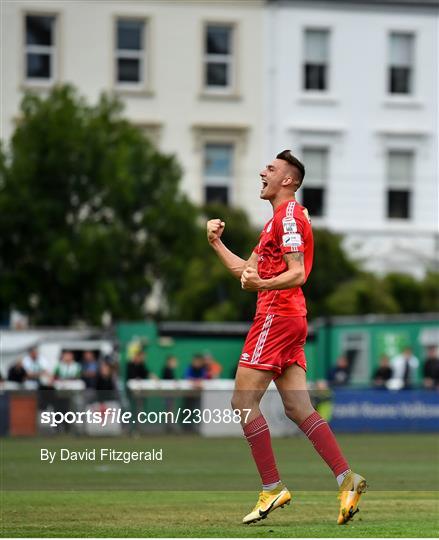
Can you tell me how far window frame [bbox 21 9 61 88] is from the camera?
52.5 m

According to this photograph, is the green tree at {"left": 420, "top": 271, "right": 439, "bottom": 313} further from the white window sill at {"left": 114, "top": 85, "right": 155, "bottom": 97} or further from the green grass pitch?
the green grass pitch

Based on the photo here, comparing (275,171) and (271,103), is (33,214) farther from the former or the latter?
(275,171)

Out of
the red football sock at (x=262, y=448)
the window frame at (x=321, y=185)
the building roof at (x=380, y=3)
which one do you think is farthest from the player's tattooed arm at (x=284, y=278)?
the building roof at (x=380, y=3)

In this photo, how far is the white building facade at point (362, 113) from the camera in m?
54.8

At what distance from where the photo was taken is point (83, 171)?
1614 inches

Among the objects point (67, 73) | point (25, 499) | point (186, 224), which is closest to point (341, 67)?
point (67, 73)

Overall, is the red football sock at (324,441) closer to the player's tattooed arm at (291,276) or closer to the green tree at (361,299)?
the player's tattooed arm at (291,276)

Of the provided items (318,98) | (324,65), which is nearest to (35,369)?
(318,98)

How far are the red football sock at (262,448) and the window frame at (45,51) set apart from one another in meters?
42.0

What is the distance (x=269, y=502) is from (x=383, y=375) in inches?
975

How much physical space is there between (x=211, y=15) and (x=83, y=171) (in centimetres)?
1463

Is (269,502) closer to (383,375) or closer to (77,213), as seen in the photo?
(383,375)

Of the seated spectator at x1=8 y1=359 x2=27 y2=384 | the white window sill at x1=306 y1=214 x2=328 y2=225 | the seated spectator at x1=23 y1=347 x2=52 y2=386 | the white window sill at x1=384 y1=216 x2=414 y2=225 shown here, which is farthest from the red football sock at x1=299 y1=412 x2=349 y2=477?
the white window sill at x1=384 y1=216 x2=414 y2=225

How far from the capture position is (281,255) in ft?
36.3
